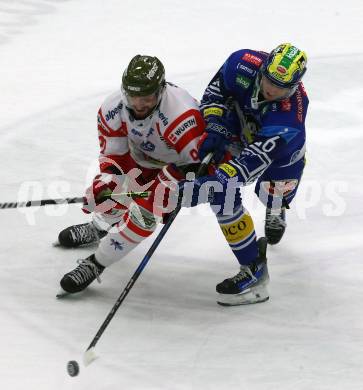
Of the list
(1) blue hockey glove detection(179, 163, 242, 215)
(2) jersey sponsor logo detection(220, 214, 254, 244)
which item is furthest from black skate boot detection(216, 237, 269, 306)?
(1) blue hockey glove detection(179, 163, 242, 215)

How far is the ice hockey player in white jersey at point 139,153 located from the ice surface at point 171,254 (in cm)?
25

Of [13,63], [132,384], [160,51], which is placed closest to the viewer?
[132,384]

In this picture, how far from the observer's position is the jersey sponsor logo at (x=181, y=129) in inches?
137

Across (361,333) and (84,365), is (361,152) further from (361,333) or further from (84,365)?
(84,365)

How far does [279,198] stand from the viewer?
415 cm

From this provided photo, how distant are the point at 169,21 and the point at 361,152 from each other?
307 centimetres

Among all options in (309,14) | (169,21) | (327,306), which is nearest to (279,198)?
(327,306)

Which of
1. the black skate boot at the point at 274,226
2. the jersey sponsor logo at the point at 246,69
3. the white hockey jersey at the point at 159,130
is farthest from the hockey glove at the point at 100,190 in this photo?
the black skate boot at the point at 274,226

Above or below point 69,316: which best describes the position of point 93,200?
above

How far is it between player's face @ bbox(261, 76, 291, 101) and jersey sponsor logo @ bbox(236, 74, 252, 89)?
0.21 m

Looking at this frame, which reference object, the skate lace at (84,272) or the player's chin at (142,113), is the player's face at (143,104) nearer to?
the player's chin at (142,113)

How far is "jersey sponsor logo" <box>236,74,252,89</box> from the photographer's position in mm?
3770

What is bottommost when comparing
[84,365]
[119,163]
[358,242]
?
[358,242]

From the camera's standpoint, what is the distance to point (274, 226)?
4176mm
